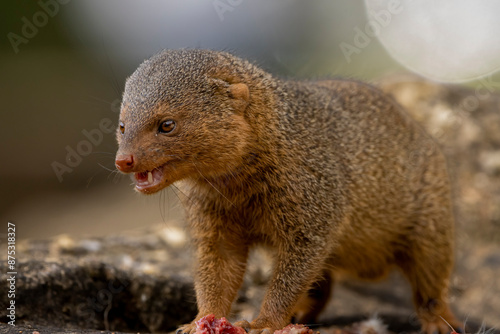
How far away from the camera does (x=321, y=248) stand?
15.3 feet

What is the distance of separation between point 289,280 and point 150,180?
146 centimetres

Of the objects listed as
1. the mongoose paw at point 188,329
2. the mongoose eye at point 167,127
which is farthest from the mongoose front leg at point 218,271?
the mongoose eye at point 167,127

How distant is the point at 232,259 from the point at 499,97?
6.62 m

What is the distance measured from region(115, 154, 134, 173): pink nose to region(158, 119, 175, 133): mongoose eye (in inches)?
13.1

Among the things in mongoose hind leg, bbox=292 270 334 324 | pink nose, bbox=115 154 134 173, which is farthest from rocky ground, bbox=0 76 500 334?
pink nose, bbox=115 154 134 173

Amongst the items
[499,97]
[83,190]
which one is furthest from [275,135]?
[83,190]

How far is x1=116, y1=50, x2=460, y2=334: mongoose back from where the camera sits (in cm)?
408

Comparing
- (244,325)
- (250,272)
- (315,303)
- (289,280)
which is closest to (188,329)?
(244,325)

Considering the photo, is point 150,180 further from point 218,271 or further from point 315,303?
point 315,303

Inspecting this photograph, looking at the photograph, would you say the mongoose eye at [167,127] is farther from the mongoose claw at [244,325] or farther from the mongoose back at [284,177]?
the mongoose claw at [244,325]

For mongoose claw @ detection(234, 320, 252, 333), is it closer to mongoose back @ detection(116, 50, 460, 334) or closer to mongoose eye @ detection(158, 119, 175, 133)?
mongoose back @ detection(116, 50, 460, 334)

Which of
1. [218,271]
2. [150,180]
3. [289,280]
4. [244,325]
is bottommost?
[244,325]

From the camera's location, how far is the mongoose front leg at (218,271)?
465 centimetres

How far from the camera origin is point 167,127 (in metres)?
4.00
